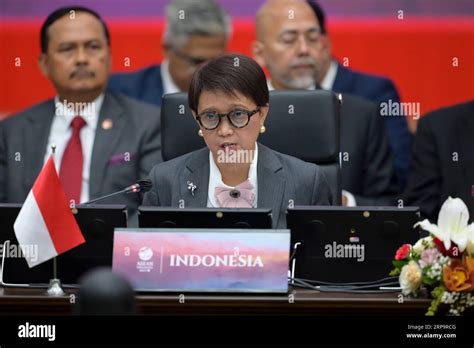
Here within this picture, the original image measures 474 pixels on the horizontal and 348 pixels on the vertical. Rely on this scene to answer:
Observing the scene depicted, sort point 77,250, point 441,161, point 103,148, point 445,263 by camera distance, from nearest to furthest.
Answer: point 445,263
point 77,250
point 441,161
point 103,148

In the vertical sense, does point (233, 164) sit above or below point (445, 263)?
above

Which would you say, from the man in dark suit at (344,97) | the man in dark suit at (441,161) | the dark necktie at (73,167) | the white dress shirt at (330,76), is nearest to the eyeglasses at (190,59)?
the man in dark suit at (344,97)

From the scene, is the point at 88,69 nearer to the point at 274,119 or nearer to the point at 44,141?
the point at 44,141

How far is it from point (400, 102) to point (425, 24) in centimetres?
67

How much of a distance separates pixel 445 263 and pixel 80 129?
8.33ft

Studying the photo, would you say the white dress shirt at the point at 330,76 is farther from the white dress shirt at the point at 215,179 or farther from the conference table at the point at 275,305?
the conference table at the point at 275,305

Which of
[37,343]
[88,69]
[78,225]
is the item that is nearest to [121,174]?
[88,69]

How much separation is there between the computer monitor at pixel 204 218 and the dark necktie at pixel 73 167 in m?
1.77

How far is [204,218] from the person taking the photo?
3.88 m

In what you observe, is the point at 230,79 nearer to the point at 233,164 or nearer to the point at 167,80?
the point at 233,164

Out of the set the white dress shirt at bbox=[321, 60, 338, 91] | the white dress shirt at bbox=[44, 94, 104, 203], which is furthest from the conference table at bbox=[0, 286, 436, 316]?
the white dress shirt at bbox=[321, 60, 338, 91]

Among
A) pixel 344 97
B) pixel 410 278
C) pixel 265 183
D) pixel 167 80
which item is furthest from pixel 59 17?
pixel 410 278

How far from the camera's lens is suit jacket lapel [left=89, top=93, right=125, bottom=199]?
5.59 metres

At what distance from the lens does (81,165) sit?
18.6 feet
